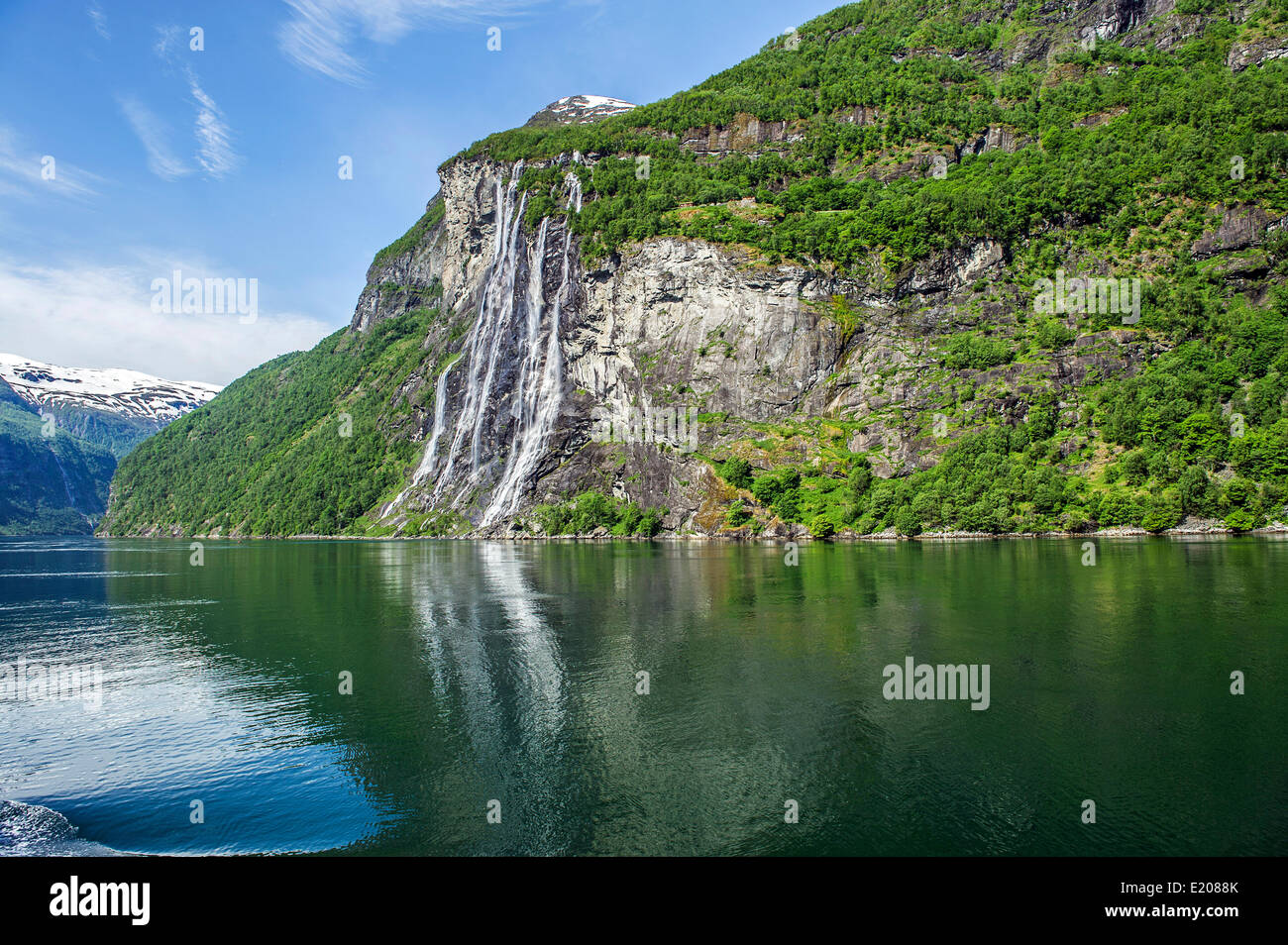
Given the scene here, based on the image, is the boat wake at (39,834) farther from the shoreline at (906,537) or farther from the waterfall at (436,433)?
the waterfall at (436,433)

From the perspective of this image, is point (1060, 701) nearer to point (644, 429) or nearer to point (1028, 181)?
point (644, 429)

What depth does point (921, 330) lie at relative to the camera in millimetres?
110000

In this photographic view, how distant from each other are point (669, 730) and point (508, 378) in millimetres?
127362

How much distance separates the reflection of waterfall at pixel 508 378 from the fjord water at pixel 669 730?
9376 cm

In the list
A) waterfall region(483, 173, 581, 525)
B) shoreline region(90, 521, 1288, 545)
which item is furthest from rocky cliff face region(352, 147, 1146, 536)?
shoreline region(90, 521, 1288, 545)

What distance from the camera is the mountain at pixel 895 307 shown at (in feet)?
287

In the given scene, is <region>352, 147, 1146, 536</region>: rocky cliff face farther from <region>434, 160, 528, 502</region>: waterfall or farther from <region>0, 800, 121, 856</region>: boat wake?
<region>0, 800, 121, 856</region>: boat wake

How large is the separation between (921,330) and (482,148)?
415ft

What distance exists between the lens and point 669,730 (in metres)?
17.0

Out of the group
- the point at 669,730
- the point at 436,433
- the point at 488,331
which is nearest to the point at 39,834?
the point at 669,730

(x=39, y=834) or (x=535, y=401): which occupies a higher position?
(x=535, y=401)

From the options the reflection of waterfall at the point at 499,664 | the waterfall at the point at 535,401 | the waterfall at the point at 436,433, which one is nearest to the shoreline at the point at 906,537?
the waterfall at the point at 535,401

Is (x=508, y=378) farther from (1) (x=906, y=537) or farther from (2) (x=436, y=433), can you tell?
(1) (x=906, y=537)

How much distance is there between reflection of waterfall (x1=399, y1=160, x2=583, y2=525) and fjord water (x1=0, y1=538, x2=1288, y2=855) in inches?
3691
